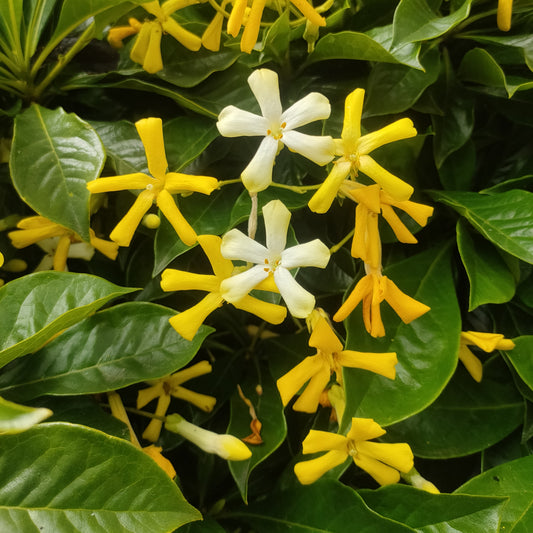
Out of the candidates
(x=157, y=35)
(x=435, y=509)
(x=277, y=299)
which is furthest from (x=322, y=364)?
(x=157, y=35)

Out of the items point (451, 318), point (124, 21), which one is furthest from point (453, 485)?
point (124, 21)

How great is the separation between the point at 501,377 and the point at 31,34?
807 millimetres

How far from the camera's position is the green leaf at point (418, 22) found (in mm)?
607

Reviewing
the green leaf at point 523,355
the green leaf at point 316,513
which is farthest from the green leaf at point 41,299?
the green leaf at point 523,355

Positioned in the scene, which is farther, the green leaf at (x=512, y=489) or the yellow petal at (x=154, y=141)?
the green leaf at (x=512, y=489)

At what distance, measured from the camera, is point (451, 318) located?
705 mm

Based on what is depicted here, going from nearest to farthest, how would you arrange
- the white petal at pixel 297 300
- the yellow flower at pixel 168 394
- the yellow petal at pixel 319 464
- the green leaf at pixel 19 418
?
the green leaf at pixel 19 418
the white petal at pixel 297 300
the yellow petal at pixel 319 464
the yellow flower at pixel 168 394

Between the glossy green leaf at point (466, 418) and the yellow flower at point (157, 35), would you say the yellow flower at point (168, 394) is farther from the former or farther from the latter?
the yellow flower at point (157, 35)

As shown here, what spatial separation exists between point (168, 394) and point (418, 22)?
0.55m

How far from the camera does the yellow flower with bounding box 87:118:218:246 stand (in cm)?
56

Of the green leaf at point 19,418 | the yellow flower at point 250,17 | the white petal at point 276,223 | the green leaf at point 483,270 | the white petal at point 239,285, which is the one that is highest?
the yellow flower at point 250,17

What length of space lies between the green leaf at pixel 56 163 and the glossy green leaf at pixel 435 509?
0.46m

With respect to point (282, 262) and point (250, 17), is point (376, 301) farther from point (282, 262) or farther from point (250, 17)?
point (250, 17)

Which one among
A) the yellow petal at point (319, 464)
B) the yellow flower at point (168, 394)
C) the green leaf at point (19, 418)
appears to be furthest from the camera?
the yellow flower at point (168, 394)
